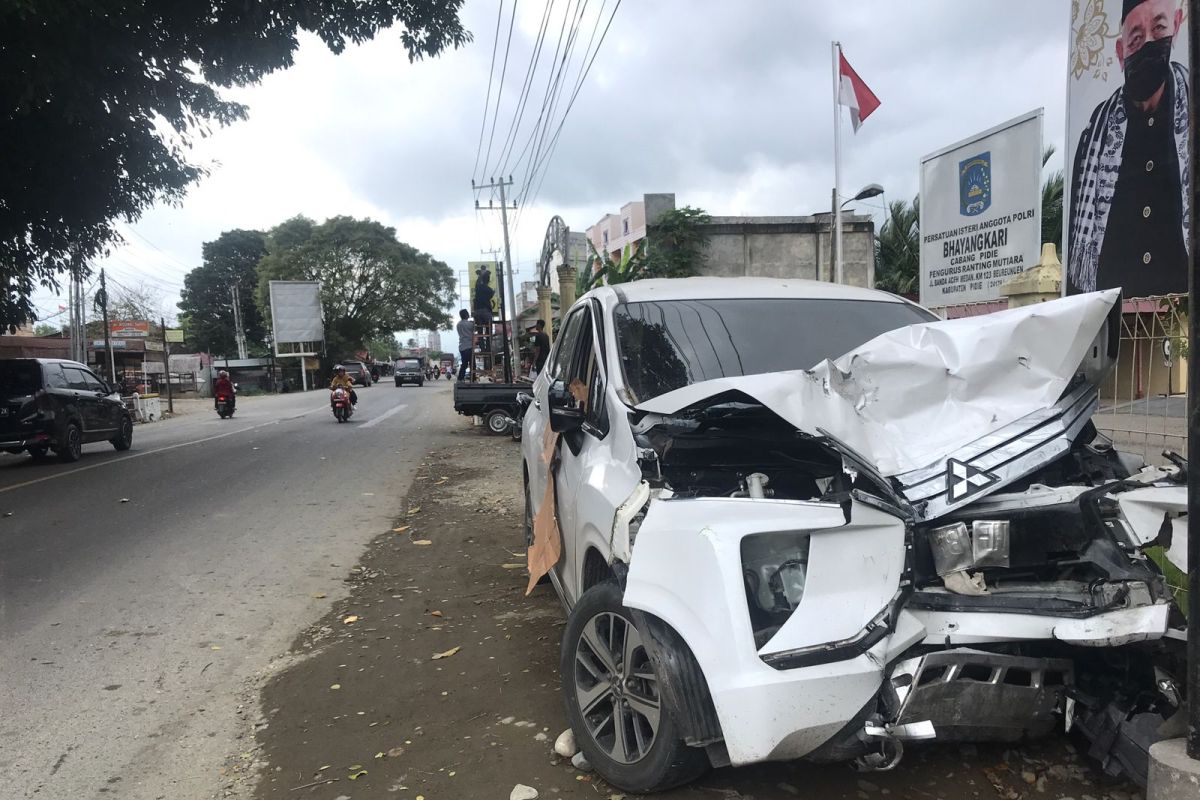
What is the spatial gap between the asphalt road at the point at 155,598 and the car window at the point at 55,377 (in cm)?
143

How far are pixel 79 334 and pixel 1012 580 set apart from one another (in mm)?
34791

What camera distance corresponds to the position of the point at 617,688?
9.09 feet

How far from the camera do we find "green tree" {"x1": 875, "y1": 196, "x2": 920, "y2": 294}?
23.4 m

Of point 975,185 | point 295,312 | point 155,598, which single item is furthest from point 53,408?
point 295,312

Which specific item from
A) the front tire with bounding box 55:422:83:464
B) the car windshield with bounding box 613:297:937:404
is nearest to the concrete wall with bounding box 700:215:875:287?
the front tire with bounding box 55:422:83:464

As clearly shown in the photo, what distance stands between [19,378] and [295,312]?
37995 millimetres

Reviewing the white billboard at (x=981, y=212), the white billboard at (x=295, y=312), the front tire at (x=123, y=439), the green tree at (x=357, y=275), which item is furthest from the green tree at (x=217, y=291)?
the white billboard at (x=981, y=212)

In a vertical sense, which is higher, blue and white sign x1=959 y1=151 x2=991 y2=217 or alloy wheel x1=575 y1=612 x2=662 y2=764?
blue and white sign x1=959 y1=151 x2=991 y2=217

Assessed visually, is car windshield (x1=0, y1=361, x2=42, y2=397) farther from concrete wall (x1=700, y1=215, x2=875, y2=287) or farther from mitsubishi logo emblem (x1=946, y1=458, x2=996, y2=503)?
mitsubishi logo emblem (x1=946, y1=458, x2=996, y2=503)

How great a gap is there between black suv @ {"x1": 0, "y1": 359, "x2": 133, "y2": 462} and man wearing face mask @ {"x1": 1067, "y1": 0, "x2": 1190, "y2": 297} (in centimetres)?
1368

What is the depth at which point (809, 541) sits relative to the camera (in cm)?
234

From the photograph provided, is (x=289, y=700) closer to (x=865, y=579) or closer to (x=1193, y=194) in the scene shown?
(x=865, y=579)

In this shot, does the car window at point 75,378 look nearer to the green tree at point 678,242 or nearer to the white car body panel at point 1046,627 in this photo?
the green tree at point 678,242

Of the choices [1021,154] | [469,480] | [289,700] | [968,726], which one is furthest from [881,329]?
[469,480]
